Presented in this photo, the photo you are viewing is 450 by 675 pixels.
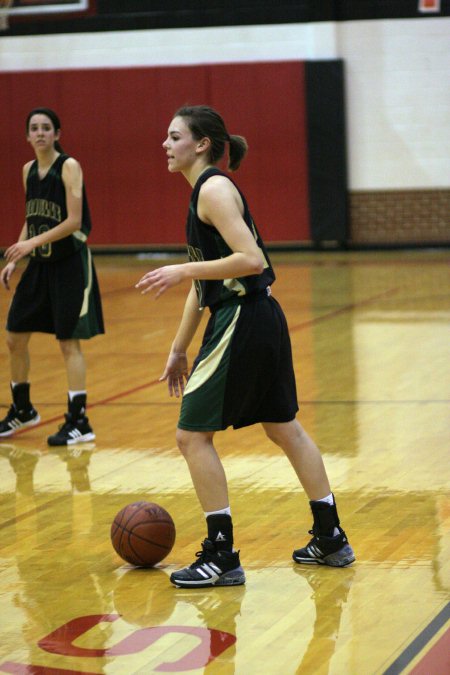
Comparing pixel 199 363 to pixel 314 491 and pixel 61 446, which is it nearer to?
pixel 314 491

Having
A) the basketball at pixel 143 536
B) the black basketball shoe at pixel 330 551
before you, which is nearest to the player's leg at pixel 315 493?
the black basketball shoe at pixel 330 551

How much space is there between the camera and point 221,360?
4.41 m

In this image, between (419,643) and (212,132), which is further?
(212,132)

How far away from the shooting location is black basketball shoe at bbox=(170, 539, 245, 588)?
4.45 m

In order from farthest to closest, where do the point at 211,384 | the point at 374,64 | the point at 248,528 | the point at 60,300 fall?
the point at 374,64, the point at 60,300, the point at 248,528, the point at 211,384

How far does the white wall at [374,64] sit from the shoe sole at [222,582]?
13.3 m

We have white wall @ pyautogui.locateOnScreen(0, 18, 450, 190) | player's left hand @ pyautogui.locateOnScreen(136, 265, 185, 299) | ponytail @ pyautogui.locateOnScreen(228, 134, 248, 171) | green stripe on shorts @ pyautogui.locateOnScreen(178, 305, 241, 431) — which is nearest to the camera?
player's left hand @ pyautogui.locateOnScreen(136, 265, 185, 299)

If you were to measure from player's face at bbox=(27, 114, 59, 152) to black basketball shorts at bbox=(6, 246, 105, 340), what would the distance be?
2.05 feet

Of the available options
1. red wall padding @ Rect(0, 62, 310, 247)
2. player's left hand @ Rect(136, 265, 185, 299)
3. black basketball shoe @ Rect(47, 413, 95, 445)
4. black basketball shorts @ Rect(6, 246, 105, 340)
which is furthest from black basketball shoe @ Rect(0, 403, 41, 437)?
red wall padding @ Rect(0, 62, 310, 247)

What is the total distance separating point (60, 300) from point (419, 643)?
369 centimetres

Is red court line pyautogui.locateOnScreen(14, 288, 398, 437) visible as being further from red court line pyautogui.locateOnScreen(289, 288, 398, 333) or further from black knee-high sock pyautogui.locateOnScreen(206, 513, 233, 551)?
black knee-high sock pyautogui.locateOnScreen(206, 513, 233, 551)

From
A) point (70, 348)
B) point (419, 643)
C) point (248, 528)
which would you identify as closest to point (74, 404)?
point (70, 348)

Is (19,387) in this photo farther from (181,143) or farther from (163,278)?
(163,278)

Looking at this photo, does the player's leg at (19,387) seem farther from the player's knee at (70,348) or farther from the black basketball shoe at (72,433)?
the black basketball shoe at (72,433)
